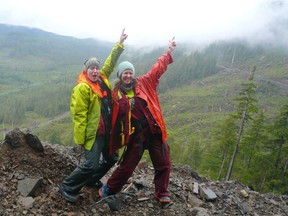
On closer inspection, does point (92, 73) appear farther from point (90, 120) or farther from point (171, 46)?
point (171, 46)

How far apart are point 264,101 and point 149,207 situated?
12233cm

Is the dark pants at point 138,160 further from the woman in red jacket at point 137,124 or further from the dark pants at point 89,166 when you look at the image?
the dark pants at point 89,166

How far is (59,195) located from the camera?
20.8 ft

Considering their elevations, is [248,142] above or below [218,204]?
below

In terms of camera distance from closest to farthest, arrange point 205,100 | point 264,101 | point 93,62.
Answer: point 93,62, point 264,101, point 205,100

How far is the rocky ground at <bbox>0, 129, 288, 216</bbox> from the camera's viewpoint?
20.1ft

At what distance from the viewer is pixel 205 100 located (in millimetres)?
133125

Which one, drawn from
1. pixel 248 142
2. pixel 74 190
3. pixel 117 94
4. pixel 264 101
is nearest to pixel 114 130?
pixel 117 94

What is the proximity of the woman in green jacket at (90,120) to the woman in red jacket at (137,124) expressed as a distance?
0.66ft

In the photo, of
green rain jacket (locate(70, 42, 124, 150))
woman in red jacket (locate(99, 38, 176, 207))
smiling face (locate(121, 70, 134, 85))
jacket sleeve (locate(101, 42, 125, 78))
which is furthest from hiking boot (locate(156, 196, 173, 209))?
jacket sleeve (locate(101, 42, 125, 78))

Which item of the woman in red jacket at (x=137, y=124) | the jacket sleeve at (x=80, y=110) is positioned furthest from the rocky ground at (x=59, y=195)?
the jacket sleeve at (x=80, y=110)

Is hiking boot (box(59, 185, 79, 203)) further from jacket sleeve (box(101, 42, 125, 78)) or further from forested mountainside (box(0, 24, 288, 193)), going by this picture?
forested mountainside (box(0, 24, 288, 193))

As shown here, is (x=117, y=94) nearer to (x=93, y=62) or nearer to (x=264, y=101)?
(x=93, y=62)

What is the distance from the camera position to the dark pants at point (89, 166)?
5.92 m
